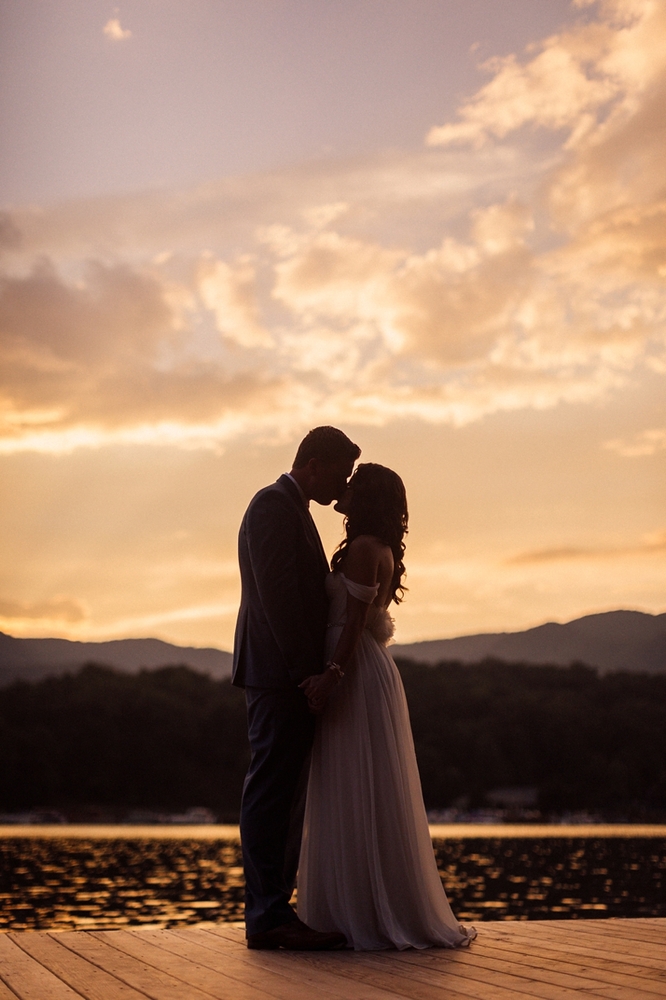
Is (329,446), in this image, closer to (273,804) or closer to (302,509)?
(302,509)

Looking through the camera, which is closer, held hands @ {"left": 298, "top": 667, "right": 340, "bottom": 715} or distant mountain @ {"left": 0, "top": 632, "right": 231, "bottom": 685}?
held hands @ {"left": 298, "top": 667, "right": 340, "bottom": 715}

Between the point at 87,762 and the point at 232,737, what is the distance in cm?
1280

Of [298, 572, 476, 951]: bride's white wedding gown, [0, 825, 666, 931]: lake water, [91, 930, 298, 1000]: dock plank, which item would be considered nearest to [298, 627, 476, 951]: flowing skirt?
[298, 572, 476, 951]: bride's white wedding gown

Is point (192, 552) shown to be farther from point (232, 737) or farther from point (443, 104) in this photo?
point (443, 104)

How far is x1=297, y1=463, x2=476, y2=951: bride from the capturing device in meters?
4.41

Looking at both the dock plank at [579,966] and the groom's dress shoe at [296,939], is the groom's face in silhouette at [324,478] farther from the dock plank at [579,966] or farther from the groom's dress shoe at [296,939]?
the dock plank at [579,966]

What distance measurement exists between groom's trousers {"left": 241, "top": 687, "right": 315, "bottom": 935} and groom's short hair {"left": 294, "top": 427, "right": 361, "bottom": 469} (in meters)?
0.95

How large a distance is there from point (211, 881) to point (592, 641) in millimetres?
134232

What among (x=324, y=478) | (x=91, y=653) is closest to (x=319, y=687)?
(x=324, y=478)

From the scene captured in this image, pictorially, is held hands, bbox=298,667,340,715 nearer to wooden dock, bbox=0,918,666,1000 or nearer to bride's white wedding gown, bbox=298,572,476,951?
bride's white wedding gown, bbox=298,572,476,951

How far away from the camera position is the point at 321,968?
378cm

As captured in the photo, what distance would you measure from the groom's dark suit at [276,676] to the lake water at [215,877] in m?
6.84

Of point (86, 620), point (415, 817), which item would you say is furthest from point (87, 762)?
point (415, 817)

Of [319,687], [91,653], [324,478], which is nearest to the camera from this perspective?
[319,687]
